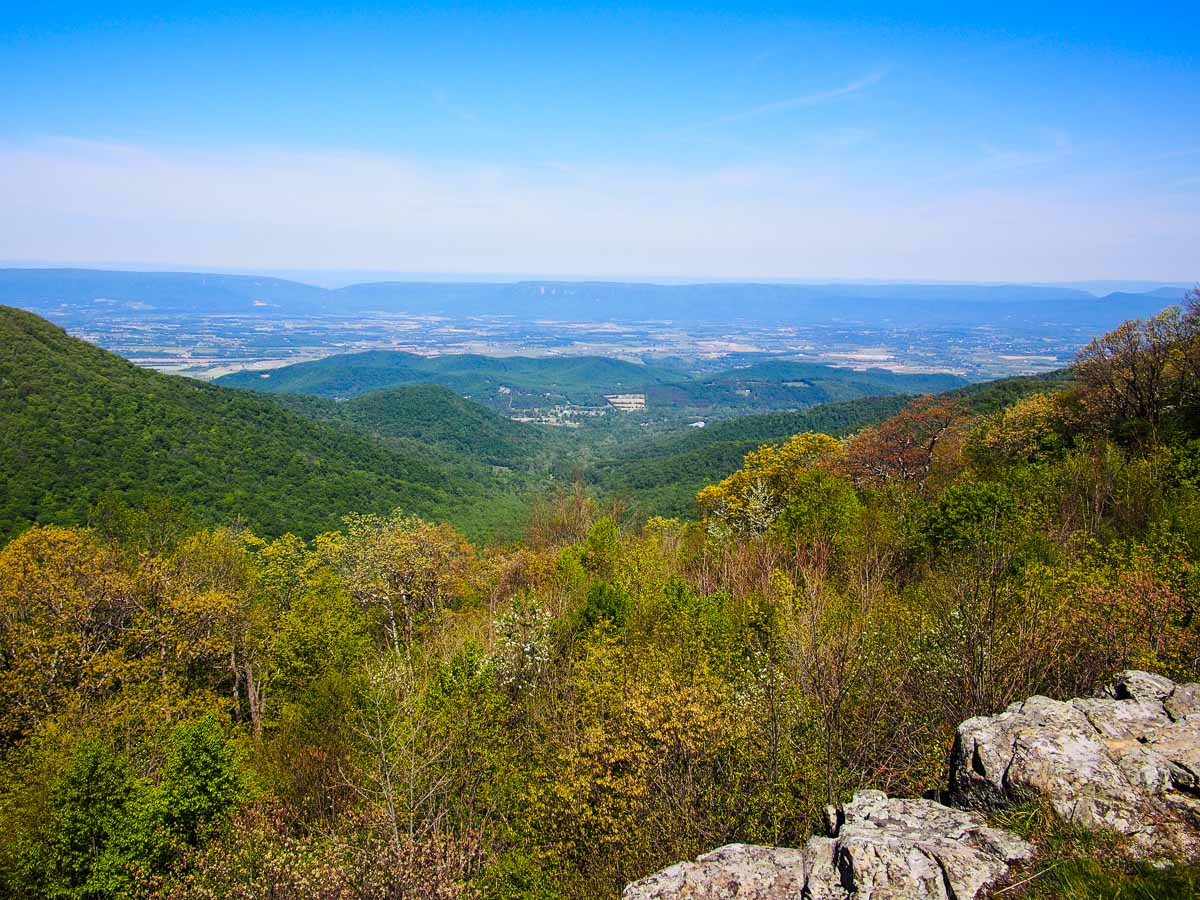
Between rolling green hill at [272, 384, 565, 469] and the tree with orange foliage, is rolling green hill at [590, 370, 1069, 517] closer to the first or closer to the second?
rolling green hill at [272, 384, 565, 469]

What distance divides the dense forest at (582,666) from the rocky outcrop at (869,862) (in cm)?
89

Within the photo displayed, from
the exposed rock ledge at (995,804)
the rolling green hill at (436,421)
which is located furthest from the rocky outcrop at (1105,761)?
the rolling green hill at (436,421)

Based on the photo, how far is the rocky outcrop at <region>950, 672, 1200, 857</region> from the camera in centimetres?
692

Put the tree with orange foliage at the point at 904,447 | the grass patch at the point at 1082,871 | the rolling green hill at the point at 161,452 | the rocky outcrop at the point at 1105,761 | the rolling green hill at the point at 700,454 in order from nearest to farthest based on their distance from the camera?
the grass patch at the point at 1082,871 < the rocky outcrop at the point at 1105,761 < the tree with orange foliage at the point at 904,447 < the rolling green hill at the point at 161,452 < the rolling green hill at the point at 700,454

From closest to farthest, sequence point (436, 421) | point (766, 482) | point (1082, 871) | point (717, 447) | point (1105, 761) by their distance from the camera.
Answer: point (1082, 871) < point (1105, 761) < point (766, 482) < point (717, 447) < point (436, 421)

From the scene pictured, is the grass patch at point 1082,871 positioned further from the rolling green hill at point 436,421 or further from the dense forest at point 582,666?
the rolling green hill at point 436,421

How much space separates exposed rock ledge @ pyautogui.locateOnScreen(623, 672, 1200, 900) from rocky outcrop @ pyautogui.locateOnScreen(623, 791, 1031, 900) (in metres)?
0.01

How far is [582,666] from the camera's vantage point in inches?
652

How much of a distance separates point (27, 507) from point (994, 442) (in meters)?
66.8

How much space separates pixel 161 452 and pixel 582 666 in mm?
64328

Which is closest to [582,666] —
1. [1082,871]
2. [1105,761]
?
[1105,761]

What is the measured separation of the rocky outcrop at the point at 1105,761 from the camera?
6922 mm

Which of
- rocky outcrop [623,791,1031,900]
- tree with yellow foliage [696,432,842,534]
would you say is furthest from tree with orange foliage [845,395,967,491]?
rocky outcrop [623,791,1031,900]

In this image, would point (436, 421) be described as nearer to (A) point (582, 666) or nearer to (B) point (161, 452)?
(B) point (161, 452)
